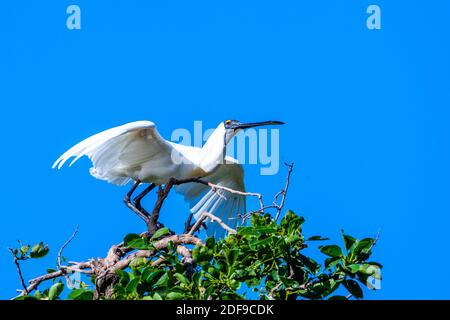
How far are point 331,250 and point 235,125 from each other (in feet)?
12.9

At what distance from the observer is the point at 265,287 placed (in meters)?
5.15

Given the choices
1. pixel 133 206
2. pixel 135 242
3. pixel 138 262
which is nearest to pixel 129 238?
pixel 135 242

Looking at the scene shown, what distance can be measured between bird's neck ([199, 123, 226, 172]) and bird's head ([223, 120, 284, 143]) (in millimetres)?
39

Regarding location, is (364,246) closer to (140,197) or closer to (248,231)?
(248,231)

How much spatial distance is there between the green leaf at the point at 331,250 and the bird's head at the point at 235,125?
3861 mm

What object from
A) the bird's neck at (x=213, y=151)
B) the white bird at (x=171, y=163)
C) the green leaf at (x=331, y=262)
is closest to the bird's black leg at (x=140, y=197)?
the white bird at (x=171, y=163)

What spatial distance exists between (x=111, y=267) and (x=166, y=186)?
7.99 feet

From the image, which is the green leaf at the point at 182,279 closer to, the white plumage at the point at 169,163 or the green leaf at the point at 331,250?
the green leaf at the point at 331,250

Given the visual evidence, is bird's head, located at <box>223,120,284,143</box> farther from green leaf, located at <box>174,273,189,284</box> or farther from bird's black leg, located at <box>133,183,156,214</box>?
green leaf, located at <box>174,273,189,284</box>

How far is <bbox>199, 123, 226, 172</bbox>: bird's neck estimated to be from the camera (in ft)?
28.3
